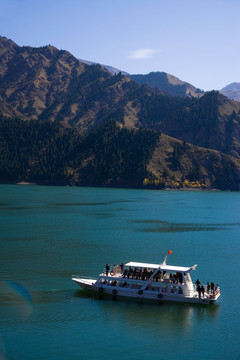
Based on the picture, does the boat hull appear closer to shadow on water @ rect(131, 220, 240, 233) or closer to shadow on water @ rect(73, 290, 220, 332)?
shadow on water @ rect(73, 290, 220, 332)

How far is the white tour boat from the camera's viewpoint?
52.2m

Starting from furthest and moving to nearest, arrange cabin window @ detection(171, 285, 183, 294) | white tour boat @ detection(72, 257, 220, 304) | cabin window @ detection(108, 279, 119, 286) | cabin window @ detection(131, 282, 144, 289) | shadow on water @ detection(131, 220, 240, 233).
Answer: shadow on water @ detection(131, 220, 240, 233) < cabin window @ detection(108, 279, 119, 286) < cabin window @ detection(131, 282, 144, 289) < cabin window @ detection(171, 285, 183, 294) < white tour boat @ detection(72, 257, 220, 304)

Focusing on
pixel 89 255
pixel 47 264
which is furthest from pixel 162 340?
pixel 89 255

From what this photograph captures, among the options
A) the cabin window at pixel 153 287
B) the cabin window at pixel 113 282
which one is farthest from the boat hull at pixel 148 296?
the cabin window at pixel 153 287

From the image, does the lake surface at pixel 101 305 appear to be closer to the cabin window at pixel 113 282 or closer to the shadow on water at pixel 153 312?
the shadow on water at pixel 153 312

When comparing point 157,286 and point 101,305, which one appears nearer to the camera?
point 101,305

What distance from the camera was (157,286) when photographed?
53250 mm

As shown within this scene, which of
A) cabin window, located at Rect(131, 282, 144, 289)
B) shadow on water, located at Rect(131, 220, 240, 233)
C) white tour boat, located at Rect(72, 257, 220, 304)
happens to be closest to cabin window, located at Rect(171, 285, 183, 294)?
white tour boat, located at Rect(72, 257, 220, 304)

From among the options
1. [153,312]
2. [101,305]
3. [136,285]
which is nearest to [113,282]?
[136,285]

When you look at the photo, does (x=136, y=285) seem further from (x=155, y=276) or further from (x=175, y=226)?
(x=175, y=226)

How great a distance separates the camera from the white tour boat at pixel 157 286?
52.2 metres

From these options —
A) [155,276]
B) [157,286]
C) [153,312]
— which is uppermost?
[155,276]

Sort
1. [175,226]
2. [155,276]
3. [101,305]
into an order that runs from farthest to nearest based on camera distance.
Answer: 1. [175,226]
2. [155,276]
3. [101,305]

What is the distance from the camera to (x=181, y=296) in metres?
52.1
